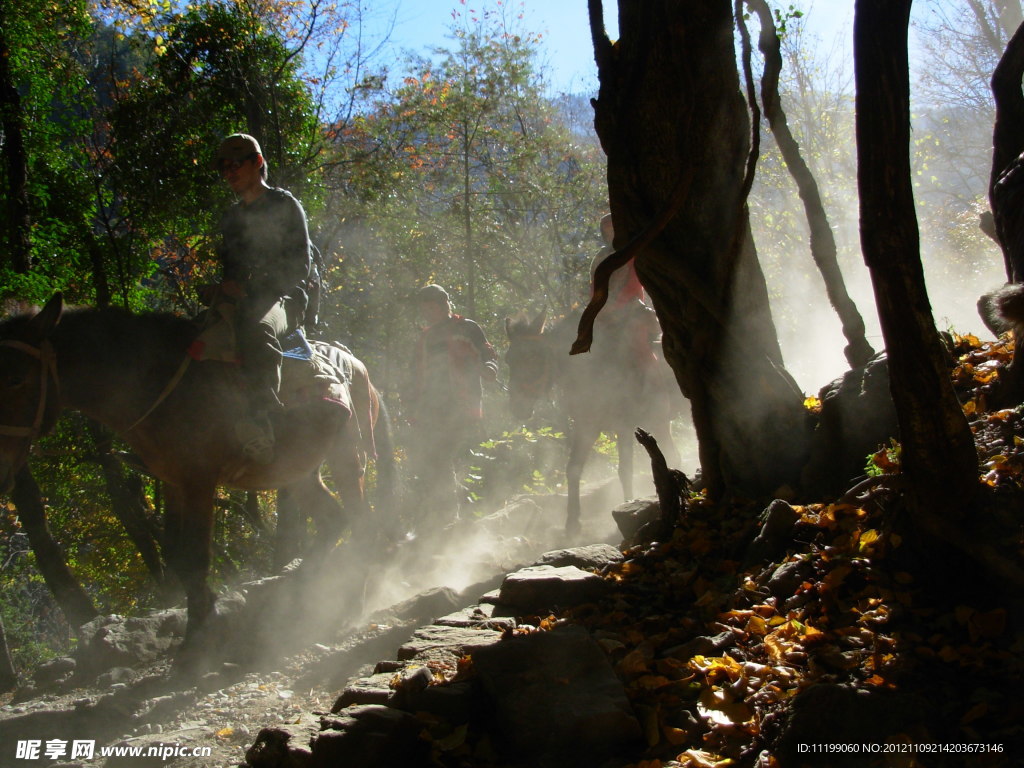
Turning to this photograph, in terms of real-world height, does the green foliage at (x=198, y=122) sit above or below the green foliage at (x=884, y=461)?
above

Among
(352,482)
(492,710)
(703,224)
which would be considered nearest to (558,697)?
(492,710)

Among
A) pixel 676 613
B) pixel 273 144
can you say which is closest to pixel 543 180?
pixel 273 144

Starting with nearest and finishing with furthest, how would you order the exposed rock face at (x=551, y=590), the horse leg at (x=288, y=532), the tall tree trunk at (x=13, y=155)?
the exposed rock face at (x=551, y=590) < the tall tree trunk at (x=13, y=155) < the horse leg at (x=288, y=532)

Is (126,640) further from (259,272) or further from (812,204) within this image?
(812,204)

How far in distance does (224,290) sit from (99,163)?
5.94 metres

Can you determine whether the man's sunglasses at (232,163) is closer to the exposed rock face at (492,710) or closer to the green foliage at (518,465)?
the exposed rock face at (492,710)

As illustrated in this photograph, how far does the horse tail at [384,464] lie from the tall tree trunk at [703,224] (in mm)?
4818

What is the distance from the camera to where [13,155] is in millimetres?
7629

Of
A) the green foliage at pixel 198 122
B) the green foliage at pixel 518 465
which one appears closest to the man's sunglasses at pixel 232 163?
the green foliage at pixel 198 122

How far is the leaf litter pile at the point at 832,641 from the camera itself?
2.41 metres

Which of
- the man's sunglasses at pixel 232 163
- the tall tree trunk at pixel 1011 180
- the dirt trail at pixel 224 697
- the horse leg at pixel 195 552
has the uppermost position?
the man's sunglasses at pixel 232 163

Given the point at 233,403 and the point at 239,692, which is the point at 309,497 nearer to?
the point at 233,403

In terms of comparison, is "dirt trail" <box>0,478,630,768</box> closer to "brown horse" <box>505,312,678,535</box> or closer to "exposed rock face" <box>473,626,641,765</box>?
"exposed rock face" <box>473,626,641,765</box>

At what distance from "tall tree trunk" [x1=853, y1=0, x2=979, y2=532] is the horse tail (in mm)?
6596
